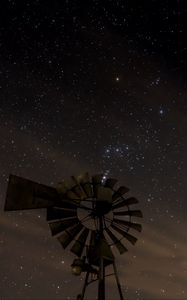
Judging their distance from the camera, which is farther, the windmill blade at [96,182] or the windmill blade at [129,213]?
the windmill blade at [129,213]

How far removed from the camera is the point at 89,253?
12.1 metres

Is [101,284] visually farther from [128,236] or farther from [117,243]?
[128,236]

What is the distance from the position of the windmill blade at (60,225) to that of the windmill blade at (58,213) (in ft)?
0.57

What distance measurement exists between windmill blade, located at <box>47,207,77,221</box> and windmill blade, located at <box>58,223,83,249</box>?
410 millimetres

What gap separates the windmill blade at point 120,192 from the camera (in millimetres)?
12617

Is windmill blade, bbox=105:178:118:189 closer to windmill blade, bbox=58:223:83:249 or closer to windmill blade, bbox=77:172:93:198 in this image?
windmill blade, bbox=77:172:93:198

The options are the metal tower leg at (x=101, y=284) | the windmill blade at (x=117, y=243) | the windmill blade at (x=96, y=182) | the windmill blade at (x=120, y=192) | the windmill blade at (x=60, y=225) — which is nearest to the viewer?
the metal tower leg at (x=101, y=284)

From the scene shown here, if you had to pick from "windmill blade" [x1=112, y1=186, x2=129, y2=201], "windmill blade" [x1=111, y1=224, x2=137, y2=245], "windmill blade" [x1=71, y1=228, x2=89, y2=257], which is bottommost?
"windmill blade" [x1=71, y1=228, x2=89, y2=257]

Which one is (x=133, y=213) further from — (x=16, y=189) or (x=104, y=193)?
(x=16, y=189)

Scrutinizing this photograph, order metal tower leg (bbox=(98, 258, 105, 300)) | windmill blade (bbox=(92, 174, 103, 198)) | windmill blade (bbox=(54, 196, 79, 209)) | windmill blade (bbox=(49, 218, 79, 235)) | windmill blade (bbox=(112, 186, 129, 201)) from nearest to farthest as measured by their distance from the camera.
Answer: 1. metal tower leg (bbox=(98, 258, 105, 300))
2. windmill blade (bbox=(54, 196, 79, 209))
3. windmill blade (bbox=(49, 218, 79, 235))
4. windmill blade (bbox=(92, 174, 103, 198))
5. windmill blade (bbox=(112, 186, 129, 201))

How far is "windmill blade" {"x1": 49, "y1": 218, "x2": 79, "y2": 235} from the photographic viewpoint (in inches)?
482

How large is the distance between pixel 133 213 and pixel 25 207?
3.43 metres

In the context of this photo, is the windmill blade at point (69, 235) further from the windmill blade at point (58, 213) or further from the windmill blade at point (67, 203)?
the windmill blade at point (67, 203)

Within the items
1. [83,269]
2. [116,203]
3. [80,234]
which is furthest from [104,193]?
[83,269]
